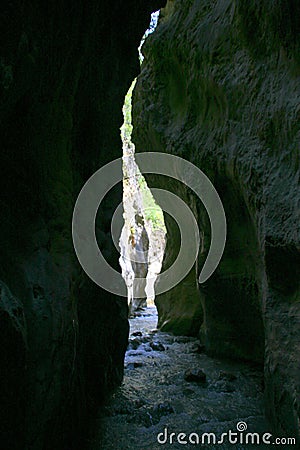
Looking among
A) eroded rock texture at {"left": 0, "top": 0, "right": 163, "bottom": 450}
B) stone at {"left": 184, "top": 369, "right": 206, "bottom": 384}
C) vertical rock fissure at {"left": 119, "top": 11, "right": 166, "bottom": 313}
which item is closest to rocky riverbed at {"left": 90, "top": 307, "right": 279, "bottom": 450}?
stone at {"left": 184, "top": 369, "right": 206, "bottom": 384}

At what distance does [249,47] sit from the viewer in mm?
3832

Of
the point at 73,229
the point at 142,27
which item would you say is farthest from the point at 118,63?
the point at 73,229

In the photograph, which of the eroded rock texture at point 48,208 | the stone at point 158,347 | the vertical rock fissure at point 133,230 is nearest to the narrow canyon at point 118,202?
the eroded rock texture at point 48,208

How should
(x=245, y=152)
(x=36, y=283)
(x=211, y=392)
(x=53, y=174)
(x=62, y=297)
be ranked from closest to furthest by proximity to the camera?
(x=36, y=283)
(x=62, y=297)
(x=53, y=174)
(x=245, y=152)
(x=211, y=392)

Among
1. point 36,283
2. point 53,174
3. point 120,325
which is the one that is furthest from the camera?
point 120,325

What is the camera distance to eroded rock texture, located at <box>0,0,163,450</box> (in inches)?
76.9

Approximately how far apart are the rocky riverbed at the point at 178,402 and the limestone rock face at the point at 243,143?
392mm

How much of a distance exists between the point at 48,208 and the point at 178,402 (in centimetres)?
256

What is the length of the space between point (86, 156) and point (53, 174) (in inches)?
38.2

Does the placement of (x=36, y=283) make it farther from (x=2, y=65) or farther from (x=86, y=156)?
(x=86, y=156)

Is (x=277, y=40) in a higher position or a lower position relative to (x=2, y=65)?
higher

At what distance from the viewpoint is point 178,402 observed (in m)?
4.12

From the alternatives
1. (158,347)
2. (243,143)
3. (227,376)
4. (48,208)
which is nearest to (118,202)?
(243,143)

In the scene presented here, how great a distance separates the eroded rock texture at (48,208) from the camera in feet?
6.41
